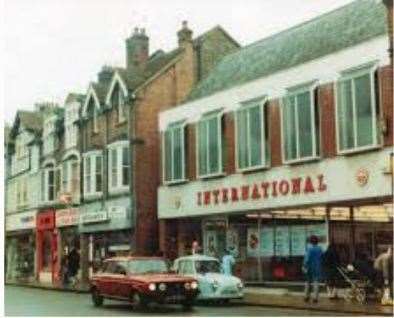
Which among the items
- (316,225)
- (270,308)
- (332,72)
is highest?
(332,72)

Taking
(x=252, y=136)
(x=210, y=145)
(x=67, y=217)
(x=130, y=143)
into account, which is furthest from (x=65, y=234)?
(x=252, y=136)

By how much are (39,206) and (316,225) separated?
25221mm

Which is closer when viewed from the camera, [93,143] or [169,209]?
[169,209]

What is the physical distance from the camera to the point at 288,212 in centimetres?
3070

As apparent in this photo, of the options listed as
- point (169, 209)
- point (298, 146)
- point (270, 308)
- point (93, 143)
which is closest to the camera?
point (270, 308)

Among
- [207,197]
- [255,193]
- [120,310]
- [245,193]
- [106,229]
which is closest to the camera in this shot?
[120,310]

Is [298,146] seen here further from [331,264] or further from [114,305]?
[114,305]

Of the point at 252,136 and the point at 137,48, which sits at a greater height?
the point at 137,48

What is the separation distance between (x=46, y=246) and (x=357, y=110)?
93.2 feet

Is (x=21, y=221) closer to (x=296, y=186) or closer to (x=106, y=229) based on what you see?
(x=106, y=229)

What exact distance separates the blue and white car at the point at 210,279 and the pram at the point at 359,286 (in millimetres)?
3287

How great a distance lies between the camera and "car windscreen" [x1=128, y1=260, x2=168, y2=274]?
987 inches

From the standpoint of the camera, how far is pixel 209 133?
3409 cm

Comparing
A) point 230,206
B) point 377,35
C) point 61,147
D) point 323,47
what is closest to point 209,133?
point 230,206
